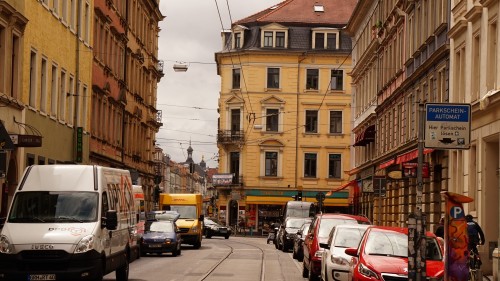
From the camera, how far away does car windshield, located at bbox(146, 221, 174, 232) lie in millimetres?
41094

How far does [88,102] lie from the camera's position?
50.3 m

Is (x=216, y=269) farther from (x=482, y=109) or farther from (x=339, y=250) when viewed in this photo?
(x=339, y=250)

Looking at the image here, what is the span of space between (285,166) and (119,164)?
28.8 m

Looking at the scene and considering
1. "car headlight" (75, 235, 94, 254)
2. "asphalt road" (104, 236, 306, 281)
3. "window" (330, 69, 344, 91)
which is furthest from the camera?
"window" (330, 69, 344, 91)

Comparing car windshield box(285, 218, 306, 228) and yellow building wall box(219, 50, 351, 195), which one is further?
yellow building wall box(219, 50, 351, 195)

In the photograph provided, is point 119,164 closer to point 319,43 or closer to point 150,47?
point 150,47

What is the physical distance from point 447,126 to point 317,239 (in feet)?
32.9

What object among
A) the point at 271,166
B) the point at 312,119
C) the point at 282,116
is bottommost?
the point at 271,166

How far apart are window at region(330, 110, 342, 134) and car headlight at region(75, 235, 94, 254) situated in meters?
69.6

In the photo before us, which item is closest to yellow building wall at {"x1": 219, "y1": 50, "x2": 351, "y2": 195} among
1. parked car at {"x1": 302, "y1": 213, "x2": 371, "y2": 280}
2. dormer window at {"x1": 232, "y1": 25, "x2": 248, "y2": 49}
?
dormer window at {"x1": 232, "y1": 25, "x2": 248, "y2": 49}

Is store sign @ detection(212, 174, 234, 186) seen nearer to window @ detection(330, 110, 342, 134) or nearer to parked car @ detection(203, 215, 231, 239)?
window @ detection(330, 110, 342, 134)

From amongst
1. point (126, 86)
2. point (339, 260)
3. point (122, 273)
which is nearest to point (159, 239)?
point (122, 273)

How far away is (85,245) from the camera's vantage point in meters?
20.2

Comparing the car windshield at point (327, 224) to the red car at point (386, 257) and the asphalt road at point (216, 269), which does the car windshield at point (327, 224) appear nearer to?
the asphalt road at point (216, 269)
